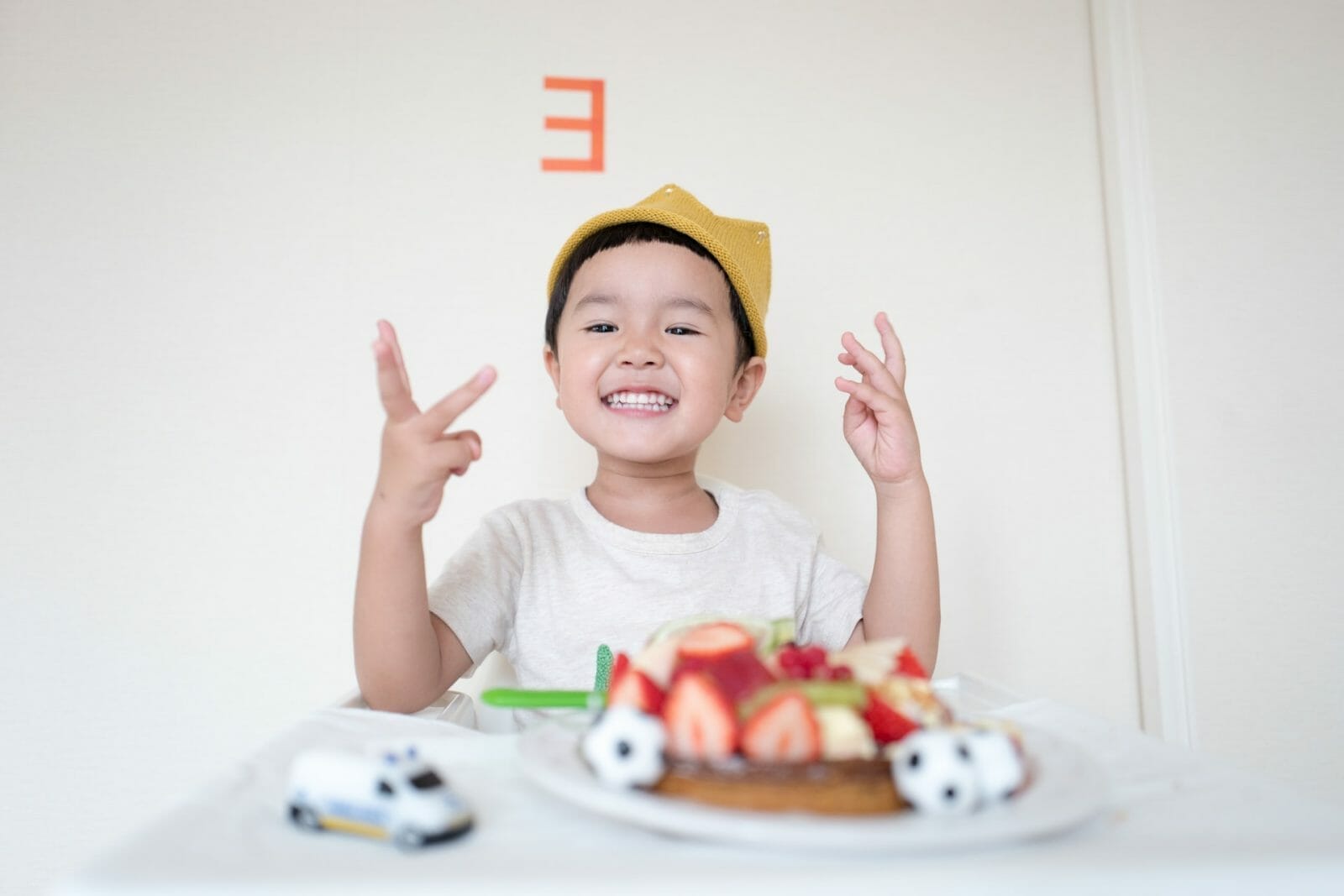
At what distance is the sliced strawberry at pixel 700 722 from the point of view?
0.42 m

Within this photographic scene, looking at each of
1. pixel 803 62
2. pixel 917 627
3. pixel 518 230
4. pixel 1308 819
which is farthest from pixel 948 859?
pixel 803 62

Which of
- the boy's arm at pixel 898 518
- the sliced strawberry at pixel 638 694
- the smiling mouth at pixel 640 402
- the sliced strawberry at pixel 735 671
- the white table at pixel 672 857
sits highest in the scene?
the smiling mouth at pixel 640 402

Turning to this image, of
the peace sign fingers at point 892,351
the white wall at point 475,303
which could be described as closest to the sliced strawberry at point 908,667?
the peace sign fingers at point 892,351

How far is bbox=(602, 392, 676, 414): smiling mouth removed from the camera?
992mm

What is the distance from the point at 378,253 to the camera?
1320 mm

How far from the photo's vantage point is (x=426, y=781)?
0.43 meters

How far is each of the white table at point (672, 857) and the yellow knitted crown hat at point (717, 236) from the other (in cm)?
66

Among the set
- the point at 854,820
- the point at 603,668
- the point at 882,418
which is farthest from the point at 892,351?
the point at 854,820

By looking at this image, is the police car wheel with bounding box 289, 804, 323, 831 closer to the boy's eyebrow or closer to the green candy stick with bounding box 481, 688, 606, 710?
the green candy stick with bounding box 481, 688, 606, 710

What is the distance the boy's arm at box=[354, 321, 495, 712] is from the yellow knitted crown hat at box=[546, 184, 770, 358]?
37 centimetres

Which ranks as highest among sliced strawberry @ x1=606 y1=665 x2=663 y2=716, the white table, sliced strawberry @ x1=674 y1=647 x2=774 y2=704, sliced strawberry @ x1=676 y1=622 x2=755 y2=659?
sliced strawberry @ x1=676 y1=622 x2=755 y2=659

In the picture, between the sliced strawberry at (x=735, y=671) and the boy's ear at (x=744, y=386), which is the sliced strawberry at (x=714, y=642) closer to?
the sliced strawberry at (x=735, y=671)

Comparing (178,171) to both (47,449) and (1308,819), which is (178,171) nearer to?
(47,449)

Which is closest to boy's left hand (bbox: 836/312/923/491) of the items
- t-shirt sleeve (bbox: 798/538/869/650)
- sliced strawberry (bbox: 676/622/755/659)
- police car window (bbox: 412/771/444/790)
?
t-shirt sleeve (bbox: 798/538/869/650)
